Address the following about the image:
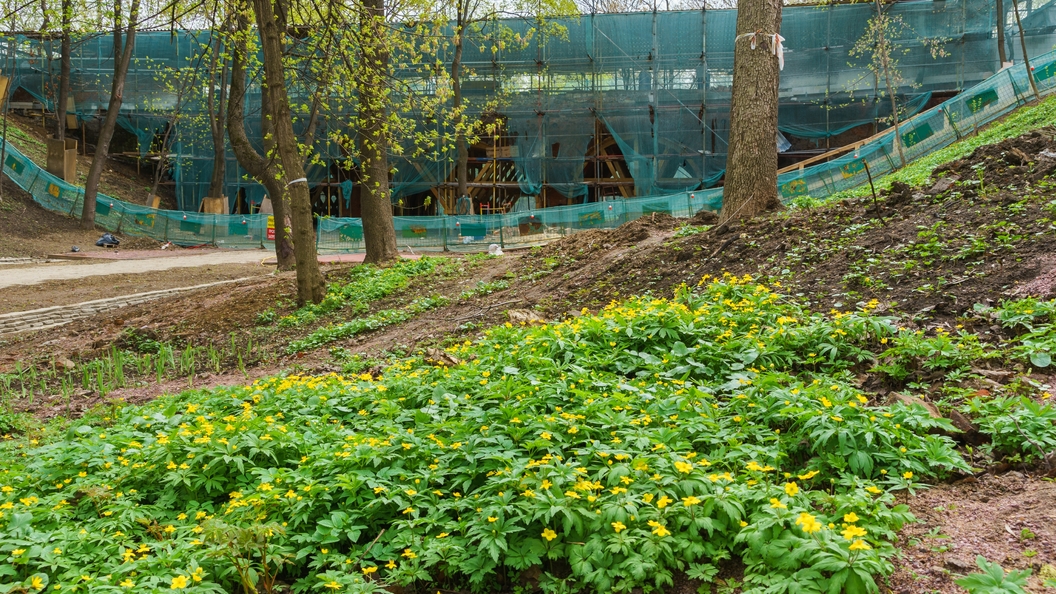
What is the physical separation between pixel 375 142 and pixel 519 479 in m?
10.9

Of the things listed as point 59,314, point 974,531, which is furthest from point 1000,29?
point 974,531

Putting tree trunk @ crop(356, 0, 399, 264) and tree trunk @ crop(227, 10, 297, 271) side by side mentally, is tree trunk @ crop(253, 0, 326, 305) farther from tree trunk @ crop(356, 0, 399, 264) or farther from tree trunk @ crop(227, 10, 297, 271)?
tree trunk @ crop(227, 10, 297, 271)

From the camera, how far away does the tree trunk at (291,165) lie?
10922mm

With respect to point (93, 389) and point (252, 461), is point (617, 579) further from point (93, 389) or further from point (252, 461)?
point (93, 389)

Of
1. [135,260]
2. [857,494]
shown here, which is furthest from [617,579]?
[135,260]

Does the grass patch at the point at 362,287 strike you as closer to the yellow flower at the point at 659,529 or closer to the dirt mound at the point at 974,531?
the yellow flower at the point at 659,529

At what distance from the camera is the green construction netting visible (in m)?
28.5

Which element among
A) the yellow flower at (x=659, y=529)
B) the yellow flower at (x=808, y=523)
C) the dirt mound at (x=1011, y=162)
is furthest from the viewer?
the dirt mound at (x=1011, y=162)

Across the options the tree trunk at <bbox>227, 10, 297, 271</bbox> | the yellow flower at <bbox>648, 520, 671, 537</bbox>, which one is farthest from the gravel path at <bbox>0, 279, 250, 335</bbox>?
the yellow flower at <bbox>648, 520, 671, 537</bbox>

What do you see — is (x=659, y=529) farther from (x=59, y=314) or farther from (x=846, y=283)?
(x=59, y=314)

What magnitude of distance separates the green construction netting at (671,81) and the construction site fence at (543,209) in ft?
12.3

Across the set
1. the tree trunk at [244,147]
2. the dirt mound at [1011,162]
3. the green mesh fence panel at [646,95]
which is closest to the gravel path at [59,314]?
the tree trunk at [244,147]

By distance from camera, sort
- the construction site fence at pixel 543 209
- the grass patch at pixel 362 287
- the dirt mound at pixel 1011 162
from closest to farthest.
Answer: the dirt mound at pixel 1011 162 → the grass patch at pixel 362 287 → the construction site fence at pixel 543 209

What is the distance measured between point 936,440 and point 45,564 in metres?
3.95
